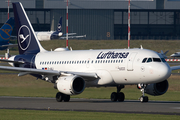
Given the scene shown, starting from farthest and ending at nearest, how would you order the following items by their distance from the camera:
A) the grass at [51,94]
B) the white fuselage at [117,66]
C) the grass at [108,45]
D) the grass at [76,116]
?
the grass at [108,45], the white fuselage at [117,66], the grass at [51,94], the grass at [76,116]

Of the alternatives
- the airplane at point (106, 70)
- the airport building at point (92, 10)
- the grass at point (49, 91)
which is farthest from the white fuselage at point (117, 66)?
the airport building at point (92, 10)

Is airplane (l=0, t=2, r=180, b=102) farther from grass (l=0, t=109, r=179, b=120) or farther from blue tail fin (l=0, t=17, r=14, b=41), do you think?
blue tail fin (l=0, t=17, r=14, b=41)

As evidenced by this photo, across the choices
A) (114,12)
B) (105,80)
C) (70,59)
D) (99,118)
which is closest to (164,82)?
(105,80)

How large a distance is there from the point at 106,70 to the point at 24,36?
12787 millimetres

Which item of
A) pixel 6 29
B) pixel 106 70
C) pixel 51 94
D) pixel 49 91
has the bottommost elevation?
pixel 51 94

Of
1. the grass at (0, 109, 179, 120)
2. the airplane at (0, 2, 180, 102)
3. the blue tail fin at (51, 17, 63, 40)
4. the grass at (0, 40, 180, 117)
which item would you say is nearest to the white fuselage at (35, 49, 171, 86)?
the airplane at (0, 2, 180, 102)

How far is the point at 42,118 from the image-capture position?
21141 millimetres

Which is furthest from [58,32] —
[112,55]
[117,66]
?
[117,66]

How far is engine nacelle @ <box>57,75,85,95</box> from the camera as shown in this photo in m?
31.3

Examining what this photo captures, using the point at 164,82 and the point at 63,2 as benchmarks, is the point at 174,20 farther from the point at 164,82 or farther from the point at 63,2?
the point at 164,82

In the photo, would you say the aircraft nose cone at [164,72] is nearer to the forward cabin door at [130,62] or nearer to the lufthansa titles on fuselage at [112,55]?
the forward cabin door at [130,62]

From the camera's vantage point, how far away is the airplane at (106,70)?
102ft

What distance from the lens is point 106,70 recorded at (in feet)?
110

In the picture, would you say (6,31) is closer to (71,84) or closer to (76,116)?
(71,84)
